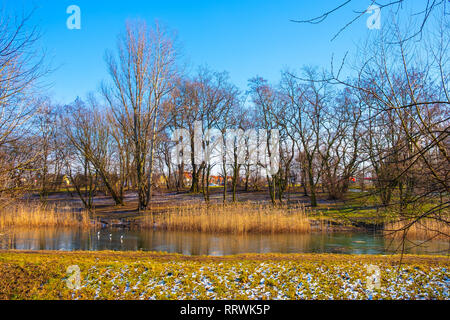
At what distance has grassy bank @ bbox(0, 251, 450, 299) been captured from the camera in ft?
16.0

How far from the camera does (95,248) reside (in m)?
10.3

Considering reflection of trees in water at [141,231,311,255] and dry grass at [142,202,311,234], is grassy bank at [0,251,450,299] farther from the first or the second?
dry grass at [142,202,311,234]

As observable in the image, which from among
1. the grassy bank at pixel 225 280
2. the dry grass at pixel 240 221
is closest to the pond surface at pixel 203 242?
the dry grass at pixel 240 221

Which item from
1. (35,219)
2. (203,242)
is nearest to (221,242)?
(203,242)

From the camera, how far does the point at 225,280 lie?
17.5ft

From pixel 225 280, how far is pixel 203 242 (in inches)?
246

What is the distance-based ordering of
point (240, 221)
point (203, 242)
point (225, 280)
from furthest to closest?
1. point (240, 221)
2. point (203, 242)
3. point (225, 280)

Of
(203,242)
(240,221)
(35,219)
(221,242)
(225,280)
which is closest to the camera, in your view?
(225,280)

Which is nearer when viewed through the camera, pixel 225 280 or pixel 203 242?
pixel 225 280

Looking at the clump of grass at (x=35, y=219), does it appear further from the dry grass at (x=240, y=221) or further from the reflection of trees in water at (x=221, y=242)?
the dry grass at (x=240, y=221)

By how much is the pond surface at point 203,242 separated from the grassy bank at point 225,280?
11.6 feet

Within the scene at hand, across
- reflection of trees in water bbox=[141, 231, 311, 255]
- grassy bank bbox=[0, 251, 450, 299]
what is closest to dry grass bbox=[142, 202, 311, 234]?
reflection of trees in water bbox=[141, 231, 311, 255]

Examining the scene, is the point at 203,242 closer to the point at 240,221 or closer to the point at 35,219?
the point at 240,221
